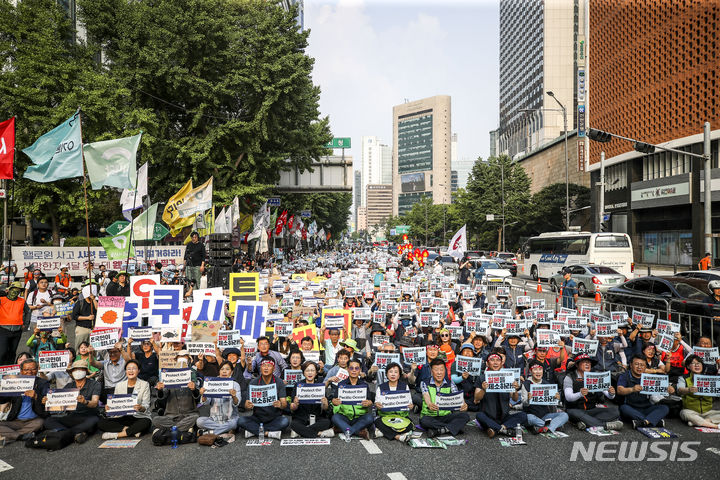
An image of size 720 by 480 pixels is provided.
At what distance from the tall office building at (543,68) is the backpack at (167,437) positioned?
9789 centimetres

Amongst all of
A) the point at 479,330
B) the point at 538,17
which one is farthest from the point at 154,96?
the point at 538,17

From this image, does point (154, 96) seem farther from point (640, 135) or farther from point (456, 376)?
point (640, 135)

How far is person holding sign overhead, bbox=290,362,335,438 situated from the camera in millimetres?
7410

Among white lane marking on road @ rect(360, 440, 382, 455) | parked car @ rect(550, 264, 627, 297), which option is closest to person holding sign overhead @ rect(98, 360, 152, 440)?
white lane marking on road @ rect(360, 440, 382, 455)

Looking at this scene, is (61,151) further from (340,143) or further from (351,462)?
(340,143)

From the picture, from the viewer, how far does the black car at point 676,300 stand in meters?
11.5

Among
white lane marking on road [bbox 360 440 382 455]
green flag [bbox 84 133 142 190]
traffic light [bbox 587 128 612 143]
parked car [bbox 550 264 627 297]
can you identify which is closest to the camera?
white lane marking on road [bbox 360 440 382 455]

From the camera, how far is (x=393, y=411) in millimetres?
7562

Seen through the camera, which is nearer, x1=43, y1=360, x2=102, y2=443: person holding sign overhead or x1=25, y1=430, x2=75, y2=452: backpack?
x1=25, y1=430, x2=75, y2=452: backpack

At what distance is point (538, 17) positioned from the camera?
110438mm

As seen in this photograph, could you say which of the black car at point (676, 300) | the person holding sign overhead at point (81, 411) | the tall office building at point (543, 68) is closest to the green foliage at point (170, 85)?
the black car at point (676, 300)

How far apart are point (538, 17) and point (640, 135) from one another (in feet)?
258

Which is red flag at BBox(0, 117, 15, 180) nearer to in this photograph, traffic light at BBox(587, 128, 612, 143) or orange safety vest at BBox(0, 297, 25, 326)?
orange safety vest at BBox(0, 297, 25, 326)

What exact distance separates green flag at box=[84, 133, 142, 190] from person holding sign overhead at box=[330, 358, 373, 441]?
887 cm
